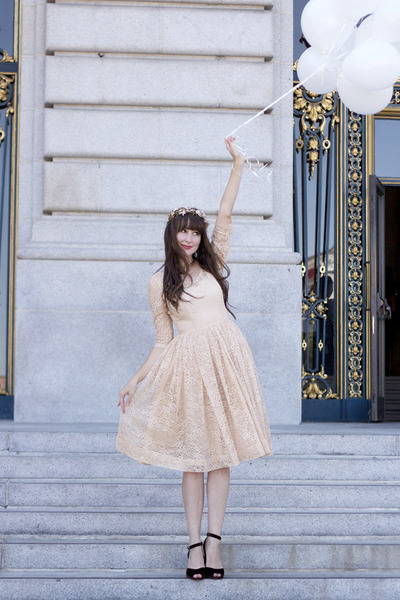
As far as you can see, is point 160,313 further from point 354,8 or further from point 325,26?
point 354,8

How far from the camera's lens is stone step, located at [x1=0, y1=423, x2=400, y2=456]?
262 inches

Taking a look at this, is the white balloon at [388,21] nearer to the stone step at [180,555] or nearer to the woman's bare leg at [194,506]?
the woman's bare leg at [194,506]

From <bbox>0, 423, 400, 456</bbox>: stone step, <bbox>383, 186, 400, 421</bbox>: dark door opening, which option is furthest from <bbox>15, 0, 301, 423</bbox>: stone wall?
<bbox>383, 186, 400, 421</bbox>: dark door opening

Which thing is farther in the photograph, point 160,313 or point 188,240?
point 160,313

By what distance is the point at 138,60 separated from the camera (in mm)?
8328

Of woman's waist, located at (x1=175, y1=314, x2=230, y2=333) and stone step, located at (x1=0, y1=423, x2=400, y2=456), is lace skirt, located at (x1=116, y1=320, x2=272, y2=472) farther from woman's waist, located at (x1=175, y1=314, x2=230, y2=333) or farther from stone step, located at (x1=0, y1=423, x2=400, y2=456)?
stone step, located at (x1=0, y1=423, x2=400, y2=456)

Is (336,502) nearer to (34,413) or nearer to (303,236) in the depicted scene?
(34,413)

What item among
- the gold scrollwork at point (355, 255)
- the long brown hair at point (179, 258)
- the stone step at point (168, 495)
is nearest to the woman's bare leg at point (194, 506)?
the long brown hair at point (179, 258)

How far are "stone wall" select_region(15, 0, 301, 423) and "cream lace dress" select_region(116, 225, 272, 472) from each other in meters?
2.99

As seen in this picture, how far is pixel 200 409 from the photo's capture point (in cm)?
482

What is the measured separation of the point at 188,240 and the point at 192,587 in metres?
1.91

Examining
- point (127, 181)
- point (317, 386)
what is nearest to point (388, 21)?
point (127, 181)

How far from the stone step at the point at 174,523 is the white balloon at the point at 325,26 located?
9.61 feet

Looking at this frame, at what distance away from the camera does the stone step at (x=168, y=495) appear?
5930mm
